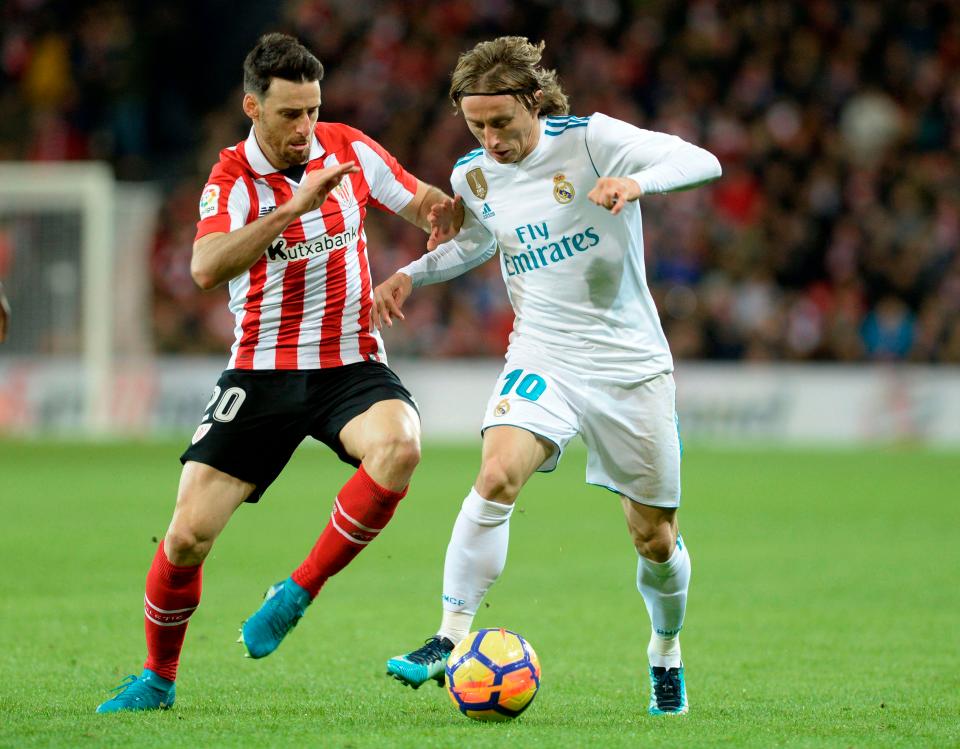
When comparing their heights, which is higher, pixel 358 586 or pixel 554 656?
pixel 554 656

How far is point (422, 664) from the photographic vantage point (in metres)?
5.11

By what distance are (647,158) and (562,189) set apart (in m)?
0.35

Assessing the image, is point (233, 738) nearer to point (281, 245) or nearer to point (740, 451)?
point (281, 245)

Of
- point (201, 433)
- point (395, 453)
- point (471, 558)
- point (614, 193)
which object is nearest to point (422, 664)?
point (471, 558)

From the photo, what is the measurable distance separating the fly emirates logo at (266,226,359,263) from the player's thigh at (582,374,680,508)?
115cm

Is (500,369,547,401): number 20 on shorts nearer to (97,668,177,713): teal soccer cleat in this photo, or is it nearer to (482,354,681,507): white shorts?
(482,354,681,507): white shorts

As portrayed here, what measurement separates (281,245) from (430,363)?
1411 centimetres

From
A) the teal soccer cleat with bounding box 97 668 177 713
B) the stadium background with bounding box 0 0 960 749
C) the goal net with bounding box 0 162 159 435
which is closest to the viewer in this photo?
the teal soccer cleat with bounding box 97 668 177 713

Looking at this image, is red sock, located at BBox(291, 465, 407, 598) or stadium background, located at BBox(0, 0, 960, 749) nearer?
red sock, located at BBox(291, 465, 407, 598)

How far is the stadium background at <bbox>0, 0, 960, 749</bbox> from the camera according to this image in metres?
6.96

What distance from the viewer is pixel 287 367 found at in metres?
5.83

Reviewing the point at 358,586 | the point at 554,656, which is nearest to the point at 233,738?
the point at 554,656

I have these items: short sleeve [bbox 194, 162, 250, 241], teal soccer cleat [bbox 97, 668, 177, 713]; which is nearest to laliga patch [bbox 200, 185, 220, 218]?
short sleeve [bbox 194, 162, 250, 241]

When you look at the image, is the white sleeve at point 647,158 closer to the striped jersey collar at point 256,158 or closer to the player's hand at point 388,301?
the player's hand at point 388,301
